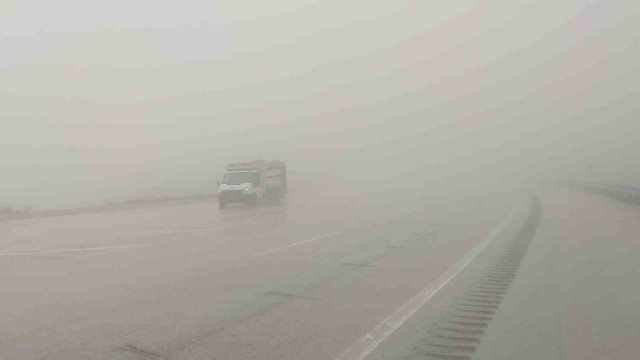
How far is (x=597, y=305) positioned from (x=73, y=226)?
20.9 metres

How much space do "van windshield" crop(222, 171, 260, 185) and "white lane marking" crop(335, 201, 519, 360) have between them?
23.1 metres

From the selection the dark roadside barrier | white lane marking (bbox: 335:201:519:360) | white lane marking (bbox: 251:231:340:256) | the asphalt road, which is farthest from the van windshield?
white lane marking (bbox: 335:201:519:360)

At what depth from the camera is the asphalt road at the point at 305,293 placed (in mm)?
6801

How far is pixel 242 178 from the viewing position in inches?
1411

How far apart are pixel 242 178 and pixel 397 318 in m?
28.3

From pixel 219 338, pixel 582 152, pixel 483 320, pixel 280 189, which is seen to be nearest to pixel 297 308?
pixel 219 338

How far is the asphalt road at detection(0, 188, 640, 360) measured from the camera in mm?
6801

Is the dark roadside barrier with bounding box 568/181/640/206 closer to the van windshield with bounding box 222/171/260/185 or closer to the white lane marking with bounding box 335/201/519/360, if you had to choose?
the white lane marking with bounding box 335/201/519/360

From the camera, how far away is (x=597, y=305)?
8.79m

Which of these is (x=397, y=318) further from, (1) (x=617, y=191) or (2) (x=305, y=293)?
(1) (x=617, y=191)

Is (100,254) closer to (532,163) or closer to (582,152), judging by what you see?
(532,163)

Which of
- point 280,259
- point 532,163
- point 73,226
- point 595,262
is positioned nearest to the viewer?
point 595,262

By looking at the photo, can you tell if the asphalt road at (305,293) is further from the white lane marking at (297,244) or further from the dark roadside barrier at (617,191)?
the dark roadside barrier at (617,191)

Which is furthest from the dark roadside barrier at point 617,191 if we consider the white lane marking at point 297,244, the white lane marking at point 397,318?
the white lane marking at point 397,318
